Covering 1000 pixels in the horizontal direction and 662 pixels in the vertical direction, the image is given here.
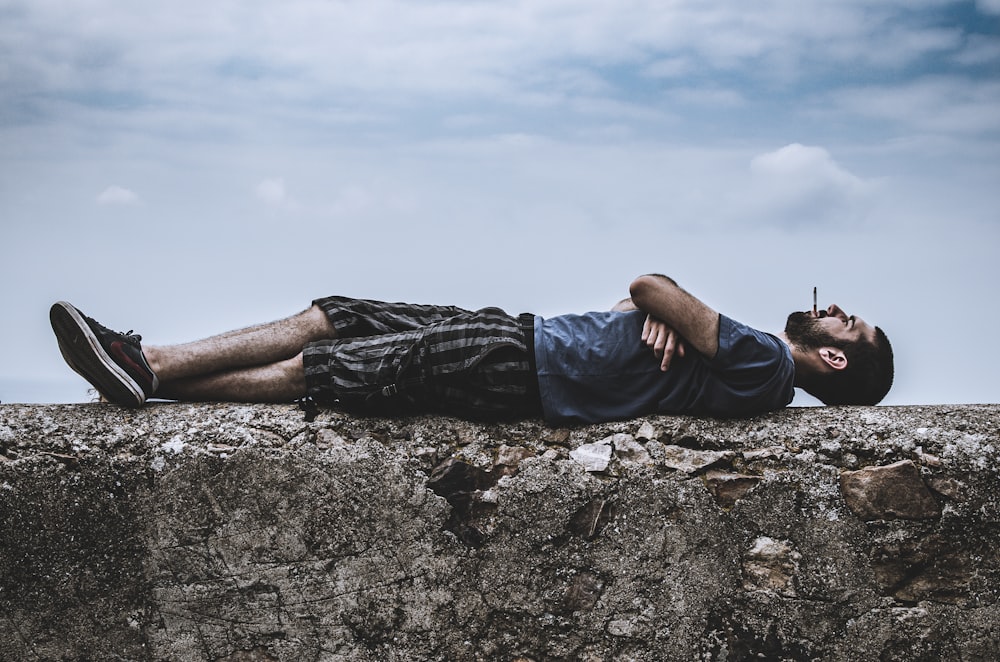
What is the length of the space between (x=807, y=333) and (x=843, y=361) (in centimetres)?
16

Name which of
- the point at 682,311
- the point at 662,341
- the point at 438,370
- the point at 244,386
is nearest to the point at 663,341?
the point at 662,341

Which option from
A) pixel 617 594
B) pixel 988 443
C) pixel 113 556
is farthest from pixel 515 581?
pixel 988 443

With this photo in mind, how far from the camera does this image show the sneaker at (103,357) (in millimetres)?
2654

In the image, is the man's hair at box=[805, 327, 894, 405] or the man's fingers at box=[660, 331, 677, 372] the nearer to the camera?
the man's fingers at box=[660, 331, 677, 372]

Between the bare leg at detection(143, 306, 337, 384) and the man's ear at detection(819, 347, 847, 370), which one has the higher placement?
the bare leg at detection(143, 306, 337, 384)

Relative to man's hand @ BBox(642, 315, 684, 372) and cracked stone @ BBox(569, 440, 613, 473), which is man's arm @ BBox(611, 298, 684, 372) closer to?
man's hand @ BBox(642, 315, 684, 372)

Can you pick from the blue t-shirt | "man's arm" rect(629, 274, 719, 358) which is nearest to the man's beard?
the blue t-shirt

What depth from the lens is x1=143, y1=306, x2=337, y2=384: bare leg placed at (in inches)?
112

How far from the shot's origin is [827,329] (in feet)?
9.66

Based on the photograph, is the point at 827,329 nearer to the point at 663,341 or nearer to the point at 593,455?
the point at 663,341

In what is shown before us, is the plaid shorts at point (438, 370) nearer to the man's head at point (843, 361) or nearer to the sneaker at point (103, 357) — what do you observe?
the sneaker at point (103, 357)

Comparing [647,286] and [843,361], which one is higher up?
[647,286]

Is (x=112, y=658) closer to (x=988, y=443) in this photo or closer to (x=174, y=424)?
(x=174, y=424)

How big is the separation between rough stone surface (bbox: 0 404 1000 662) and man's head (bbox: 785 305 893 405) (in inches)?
8.8
